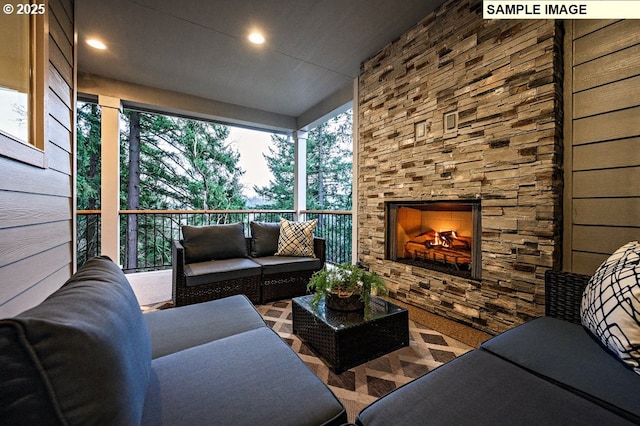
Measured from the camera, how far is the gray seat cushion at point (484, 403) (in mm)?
779

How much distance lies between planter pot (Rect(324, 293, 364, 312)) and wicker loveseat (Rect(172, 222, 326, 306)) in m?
1.12

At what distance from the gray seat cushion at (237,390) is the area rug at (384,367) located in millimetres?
608

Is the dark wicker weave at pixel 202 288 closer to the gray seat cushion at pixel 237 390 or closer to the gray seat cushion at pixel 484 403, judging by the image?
the gray seat cushion at pixel 237 390

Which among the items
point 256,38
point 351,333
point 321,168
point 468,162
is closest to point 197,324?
point 351,333

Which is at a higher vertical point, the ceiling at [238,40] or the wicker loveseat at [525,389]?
the ceiling at [238,40]

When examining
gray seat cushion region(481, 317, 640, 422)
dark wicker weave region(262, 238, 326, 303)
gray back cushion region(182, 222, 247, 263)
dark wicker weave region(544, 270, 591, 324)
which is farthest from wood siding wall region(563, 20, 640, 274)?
gray back cushion region(182, 222, 247, 263)

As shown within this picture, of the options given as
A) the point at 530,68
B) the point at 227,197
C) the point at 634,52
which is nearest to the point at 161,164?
the point at 227,197

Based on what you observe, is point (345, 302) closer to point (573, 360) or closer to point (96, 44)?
point (573, 360)

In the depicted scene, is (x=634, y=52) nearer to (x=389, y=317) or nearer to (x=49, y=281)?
(x=389, y=317)

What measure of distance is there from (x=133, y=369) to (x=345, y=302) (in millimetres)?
1281

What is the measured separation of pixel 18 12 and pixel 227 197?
6664mm

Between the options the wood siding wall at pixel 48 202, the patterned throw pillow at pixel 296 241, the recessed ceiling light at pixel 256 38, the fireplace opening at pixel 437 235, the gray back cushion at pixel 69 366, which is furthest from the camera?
A: the patterned throw pillow at pixel 296 241

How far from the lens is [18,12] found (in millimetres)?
1233

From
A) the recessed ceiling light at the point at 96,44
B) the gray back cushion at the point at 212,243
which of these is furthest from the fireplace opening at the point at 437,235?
the recessed ceiling light at the point at 96,44
